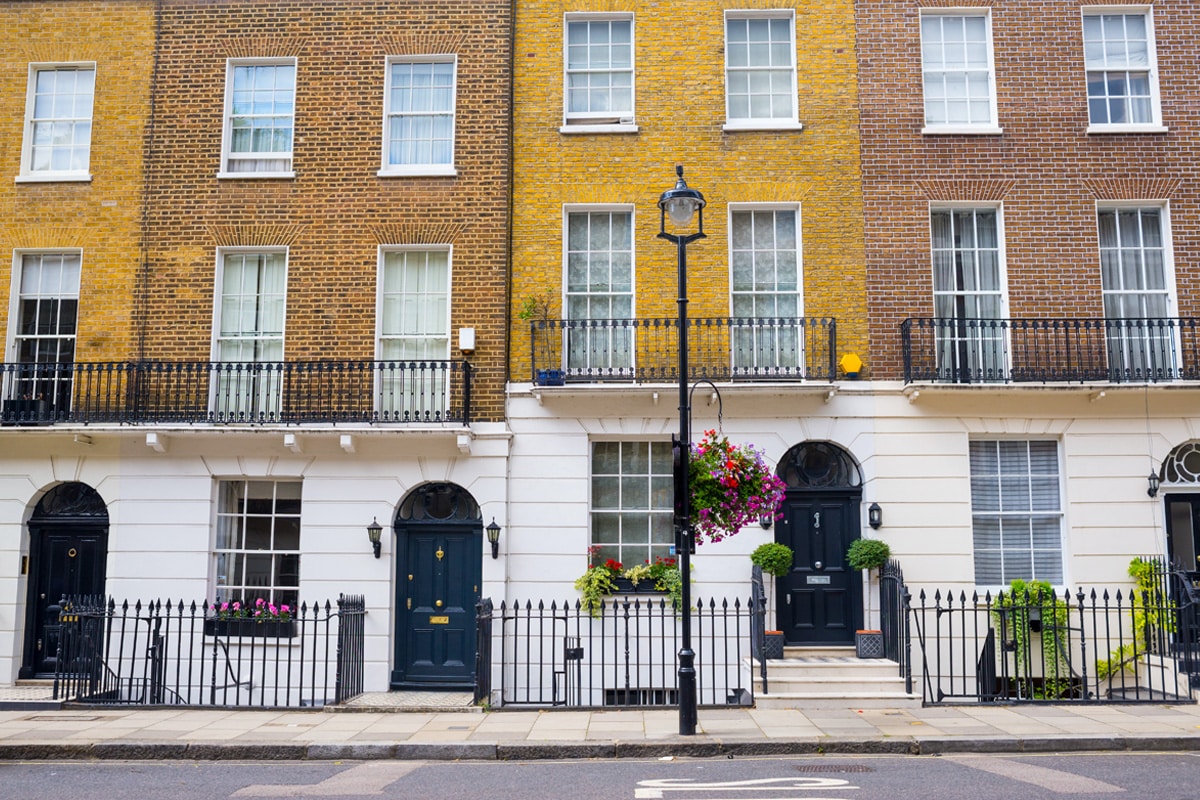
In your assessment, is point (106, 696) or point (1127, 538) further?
point (1127, 538)

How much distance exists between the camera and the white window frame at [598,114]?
1579cm

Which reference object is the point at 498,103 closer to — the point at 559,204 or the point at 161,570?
the point at 559,204

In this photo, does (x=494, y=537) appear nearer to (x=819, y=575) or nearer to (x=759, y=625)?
(x=759, y=625)

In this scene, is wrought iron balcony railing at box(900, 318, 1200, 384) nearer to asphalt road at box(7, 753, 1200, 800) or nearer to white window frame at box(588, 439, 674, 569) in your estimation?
white window frame at box(588, 439, 674, 569)

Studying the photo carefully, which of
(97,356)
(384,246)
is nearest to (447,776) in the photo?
(384,246)

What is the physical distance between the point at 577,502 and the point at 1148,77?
11.1 meters

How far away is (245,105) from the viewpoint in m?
16.4

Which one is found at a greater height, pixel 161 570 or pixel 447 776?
pixel 161 570

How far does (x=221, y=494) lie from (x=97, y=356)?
114 inches

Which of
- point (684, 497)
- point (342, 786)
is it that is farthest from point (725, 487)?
point (342, 786)

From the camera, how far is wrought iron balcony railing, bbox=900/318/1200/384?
14.9 metres

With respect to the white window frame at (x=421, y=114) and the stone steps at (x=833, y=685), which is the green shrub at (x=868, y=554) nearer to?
the stone steps at (x=833, y=685)

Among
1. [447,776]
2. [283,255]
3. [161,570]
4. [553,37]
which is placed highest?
[553,37]

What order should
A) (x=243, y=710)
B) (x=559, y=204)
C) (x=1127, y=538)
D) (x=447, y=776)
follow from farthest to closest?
(x=559, y=204) → (x=1127, y=538) → (x=243, y=710) → (x=447, y=776)
